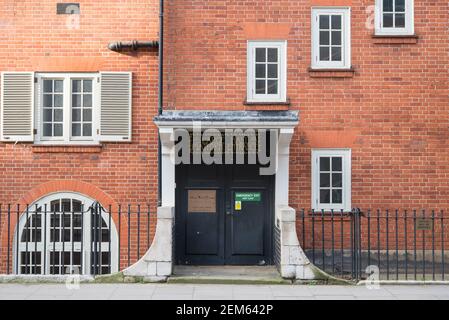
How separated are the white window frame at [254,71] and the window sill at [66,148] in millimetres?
Answer: 3373

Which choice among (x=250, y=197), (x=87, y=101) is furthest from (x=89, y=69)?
(x=250, y=197)

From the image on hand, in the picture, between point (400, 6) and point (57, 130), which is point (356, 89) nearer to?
point (400, 6)

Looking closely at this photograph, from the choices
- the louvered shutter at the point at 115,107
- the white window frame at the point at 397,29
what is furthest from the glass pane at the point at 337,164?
the louvered shutter at the point at 115,107

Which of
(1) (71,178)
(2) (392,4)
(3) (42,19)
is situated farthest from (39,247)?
(2) (392,4)

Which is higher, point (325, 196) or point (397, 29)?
point (397, 29)

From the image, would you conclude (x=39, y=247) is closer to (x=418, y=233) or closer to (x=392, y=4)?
(x=418, y=233)

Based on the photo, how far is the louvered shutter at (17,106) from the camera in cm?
1241

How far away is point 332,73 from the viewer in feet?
40.5

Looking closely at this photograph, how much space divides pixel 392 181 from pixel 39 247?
24.4 ft

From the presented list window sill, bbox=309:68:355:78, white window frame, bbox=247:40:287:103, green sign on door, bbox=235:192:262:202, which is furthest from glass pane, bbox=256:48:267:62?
green sign on door, bbox=235:192:262:202

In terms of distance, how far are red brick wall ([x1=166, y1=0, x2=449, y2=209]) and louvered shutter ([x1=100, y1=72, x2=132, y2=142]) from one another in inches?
35.2

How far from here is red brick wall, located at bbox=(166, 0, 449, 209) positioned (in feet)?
40.4

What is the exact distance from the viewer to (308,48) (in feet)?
40.7

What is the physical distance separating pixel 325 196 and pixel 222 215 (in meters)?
2.17
